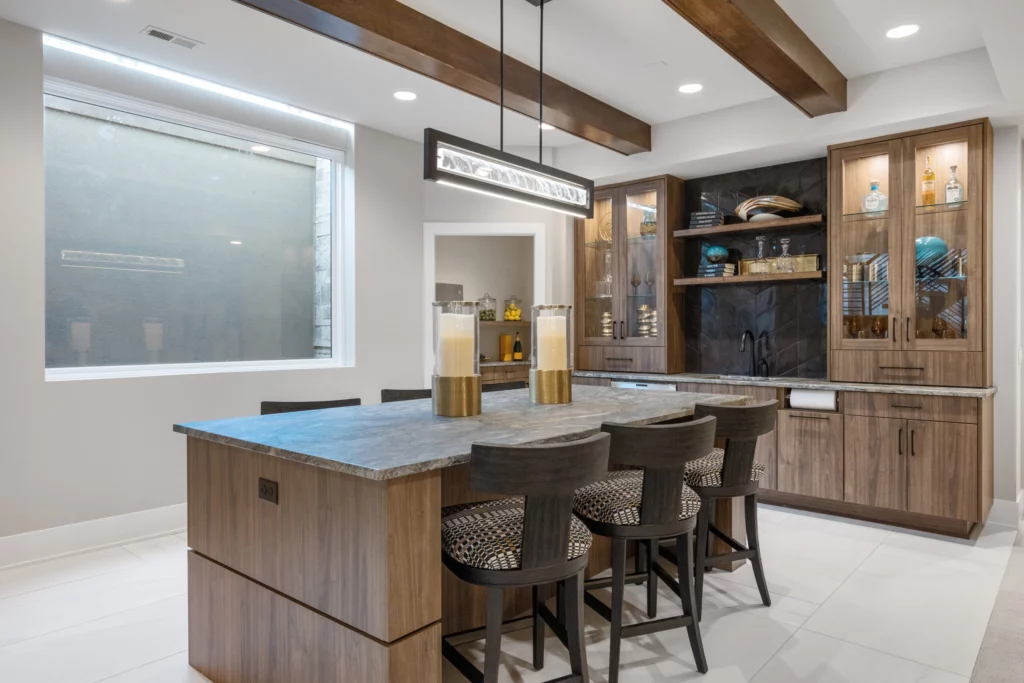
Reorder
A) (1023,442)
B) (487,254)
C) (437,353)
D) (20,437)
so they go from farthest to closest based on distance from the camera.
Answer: (487,254)
(1023,442)
(20,437)
(437,353)

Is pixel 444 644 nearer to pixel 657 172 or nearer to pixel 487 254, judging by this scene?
pixel 657 172

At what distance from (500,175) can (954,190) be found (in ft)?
9.80

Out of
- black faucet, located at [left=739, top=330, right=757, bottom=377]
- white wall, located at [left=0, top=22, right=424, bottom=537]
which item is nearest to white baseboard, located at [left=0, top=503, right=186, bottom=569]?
white wall, located at [left=0, top=22, right=424, bottom=537]

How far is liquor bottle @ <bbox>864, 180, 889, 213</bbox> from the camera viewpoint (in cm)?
419

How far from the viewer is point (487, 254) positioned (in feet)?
22.6

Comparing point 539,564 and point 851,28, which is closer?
point 539,564

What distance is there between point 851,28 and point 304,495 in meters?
3.55

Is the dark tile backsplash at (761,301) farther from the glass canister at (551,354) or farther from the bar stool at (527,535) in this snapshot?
the bar stool at (527,535)

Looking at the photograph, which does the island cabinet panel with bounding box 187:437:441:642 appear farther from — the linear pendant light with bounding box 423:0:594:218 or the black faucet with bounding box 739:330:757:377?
the black faucet with bounding box 739:330:757:377

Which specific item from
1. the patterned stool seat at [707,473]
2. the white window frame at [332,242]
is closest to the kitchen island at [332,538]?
the patterned stool seat at [707,473]

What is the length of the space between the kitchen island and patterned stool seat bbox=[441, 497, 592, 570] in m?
0.12

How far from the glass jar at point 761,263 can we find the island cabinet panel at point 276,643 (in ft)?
13.1

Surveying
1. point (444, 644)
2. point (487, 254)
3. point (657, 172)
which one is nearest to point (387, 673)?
point (444, 644)

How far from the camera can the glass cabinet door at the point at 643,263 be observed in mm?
5273
